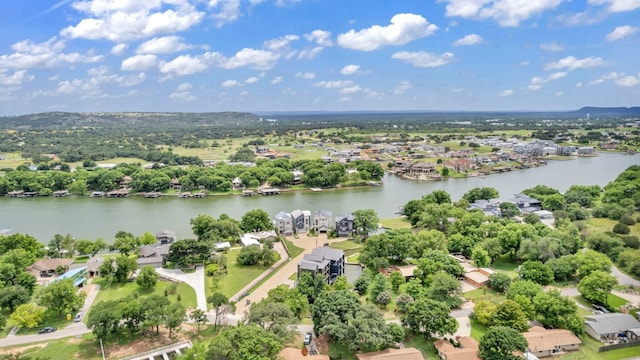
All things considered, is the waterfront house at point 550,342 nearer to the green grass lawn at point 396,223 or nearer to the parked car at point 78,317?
the green grass lawn at point 396,223

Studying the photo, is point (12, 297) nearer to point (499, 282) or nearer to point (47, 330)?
point (47, 330)

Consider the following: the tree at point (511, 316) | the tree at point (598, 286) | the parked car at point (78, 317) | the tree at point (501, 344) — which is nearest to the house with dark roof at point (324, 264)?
the tree at point (511, 316)

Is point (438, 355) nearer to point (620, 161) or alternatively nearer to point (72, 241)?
point (72, 241)

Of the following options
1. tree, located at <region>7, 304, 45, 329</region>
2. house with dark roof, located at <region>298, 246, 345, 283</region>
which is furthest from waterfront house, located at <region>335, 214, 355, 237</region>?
tree, located at <region>7, 304, 45, 329</region>

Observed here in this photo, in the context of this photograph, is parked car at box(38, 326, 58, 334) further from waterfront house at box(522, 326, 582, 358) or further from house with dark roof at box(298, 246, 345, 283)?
waterfront house at box(522, 326, 582, 358)

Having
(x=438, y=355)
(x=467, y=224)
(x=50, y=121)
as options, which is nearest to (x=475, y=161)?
(x=467, y=224)

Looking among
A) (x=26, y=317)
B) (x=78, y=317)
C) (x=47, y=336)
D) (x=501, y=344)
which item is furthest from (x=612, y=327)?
(x=26, y=317)
